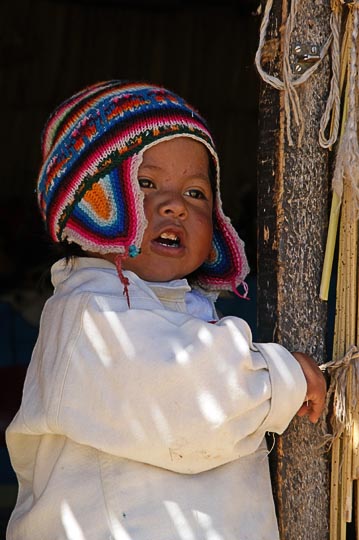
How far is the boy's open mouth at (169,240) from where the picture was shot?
6.97 feet

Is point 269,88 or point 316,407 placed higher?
point 269,88

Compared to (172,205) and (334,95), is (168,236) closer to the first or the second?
(172,205)

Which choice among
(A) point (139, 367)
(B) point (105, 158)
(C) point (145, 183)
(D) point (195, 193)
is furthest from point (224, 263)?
(A) point (139, 367)

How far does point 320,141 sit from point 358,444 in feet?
2.17

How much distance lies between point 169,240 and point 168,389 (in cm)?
40

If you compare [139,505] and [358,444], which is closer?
[139,505]

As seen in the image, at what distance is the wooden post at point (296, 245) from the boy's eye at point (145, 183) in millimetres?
236

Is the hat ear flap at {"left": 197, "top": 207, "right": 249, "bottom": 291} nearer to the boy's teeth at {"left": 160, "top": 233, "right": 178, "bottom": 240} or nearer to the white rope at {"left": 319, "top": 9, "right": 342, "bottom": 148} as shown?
the boy's teeth at {"left": 160, "top": 233, "right": 178, "bottom": 240}

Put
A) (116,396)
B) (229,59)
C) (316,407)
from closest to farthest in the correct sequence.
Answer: (116,396)
(316,407)
(229,59)

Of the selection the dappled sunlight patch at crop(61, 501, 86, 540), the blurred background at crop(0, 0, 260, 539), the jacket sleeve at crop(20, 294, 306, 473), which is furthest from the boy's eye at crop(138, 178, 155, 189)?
the blurred background at crop(0, 0, 260, 539)

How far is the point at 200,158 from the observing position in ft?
7.26

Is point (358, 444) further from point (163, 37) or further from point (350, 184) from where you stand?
point (163, 37)

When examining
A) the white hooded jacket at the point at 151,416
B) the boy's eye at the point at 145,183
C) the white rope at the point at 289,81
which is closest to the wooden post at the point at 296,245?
the white rope at the point at 289,81

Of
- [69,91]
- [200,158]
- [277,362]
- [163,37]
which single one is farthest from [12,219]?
[277,362]
